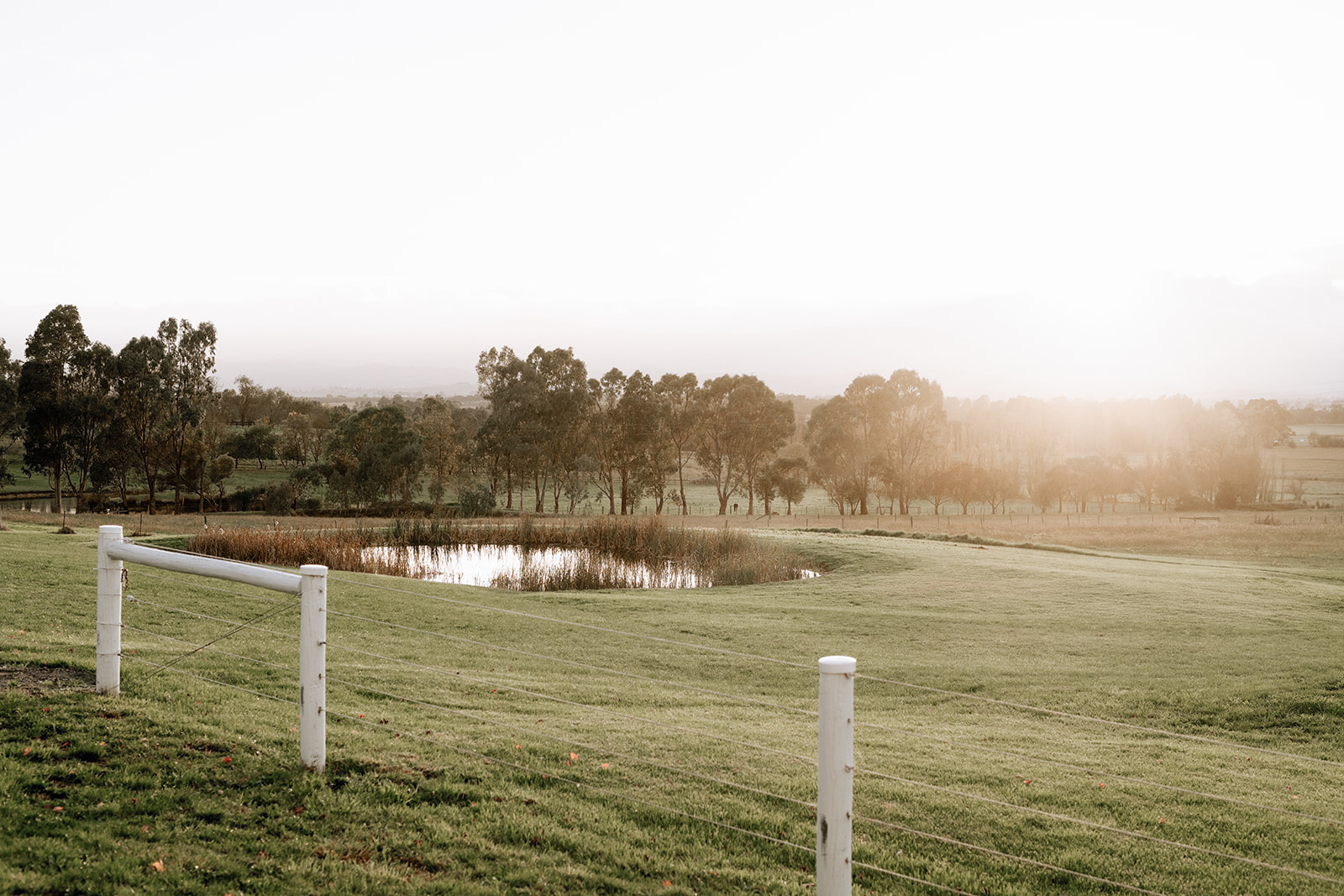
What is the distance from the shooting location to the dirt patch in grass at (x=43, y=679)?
5.71 m

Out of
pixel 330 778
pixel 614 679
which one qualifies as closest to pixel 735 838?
pixel 330 778

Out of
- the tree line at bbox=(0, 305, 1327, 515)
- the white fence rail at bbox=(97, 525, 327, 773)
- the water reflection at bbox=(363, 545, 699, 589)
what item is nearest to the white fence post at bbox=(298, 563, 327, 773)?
the white fence rail at bbox=(97, 525, 327, 773)

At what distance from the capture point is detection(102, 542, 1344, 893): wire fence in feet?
15.9

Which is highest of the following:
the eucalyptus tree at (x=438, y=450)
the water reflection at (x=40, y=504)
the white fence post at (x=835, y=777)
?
the eucalyptus tree at (x=438, y=450)

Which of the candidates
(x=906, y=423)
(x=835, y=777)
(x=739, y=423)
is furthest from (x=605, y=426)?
(x=835, y=777)

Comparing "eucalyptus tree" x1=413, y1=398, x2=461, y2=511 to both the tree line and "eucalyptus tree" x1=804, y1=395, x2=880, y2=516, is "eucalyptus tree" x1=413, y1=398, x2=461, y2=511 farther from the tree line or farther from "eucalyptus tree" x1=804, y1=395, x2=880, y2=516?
"eucalyptus tree" x1=804, y1=395, x2=880, y2=516

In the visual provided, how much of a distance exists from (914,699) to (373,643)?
7.34 m

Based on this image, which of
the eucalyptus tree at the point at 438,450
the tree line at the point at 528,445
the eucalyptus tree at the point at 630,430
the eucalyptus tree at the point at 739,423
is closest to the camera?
the tree line at the point at 528,445

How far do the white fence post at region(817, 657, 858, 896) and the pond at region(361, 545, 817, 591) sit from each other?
2052 cm

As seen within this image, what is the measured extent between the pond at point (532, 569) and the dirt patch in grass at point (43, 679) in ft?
56.0

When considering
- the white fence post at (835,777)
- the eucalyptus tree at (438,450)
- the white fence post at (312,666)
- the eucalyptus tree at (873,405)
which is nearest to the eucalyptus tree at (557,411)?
the eucalyptus tree at (438,450)

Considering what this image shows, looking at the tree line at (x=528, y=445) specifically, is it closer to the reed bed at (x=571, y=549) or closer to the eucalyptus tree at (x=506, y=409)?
the eucalyptus tree at (x=506, y=409)

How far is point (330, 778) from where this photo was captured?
4.71 metres

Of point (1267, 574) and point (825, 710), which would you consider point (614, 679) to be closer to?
point (825, 710)
